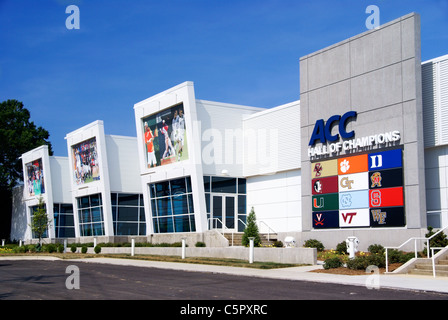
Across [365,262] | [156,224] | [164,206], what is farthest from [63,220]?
[365,262]

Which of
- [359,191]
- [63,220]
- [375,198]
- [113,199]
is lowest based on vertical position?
[63,220]

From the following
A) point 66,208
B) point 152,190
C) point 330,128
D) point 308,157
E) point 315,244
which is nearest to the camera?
point 315,244

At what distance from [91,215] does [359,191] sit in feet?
99.7

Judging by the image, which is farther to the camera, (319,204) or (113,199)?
(113,199)

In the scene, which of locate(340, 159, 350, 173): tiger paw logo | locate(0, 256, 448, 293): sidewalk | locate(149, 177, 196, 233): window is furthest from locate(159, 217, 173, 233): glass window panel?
locate(0, 256, 448, 293): sidewalk

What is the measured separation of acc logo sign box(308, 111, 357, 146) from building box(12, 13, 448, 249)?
2.6 inches

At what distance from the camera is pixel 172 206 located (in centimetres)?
3966

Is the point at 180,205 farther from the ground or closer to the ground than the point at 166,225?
farther from the ground

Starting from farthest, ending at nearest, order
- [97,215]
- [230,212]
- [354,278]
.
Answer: [97,215] < [230,212] < [354,278]

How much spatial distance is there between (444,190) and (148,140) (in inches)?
910

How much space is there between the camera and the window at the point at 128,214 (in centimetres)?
4919

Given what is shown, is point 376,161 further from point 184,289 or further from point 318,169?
point 184,289

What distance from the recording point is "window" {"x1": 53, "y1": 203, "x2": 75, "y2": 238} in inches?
2267

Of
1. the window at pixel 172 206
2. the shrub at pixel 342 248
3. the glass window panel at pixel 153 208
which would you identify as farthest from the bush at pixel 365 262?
the glass window panel at pixel 153 208
